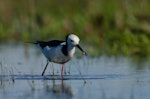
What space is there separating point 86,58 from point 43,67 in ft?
4.75

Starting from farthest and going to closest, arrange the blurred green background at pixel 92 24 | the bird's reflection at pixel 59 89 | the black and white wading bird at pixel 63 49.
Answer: the blurred green background at pixel 92 24, the black and white wading bird at pixel 63 49, the bird's reflection at pixel 59 89

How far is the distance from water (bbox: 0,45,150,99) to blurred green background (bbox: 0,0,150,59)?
40.6 inches

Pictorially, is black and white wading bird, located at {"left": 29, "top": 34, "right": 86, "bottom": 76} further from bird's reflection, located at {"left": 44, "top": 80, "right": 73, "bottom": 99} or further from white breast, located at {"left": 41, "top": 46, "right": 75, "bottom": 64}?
bird's reflection, located at {"left": 44, "top": 80, "right": 73, "bottom": 99}

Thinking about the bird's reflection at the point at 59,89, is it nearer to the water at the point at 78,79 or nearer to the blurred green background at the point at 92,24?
the water at the point at 78,79

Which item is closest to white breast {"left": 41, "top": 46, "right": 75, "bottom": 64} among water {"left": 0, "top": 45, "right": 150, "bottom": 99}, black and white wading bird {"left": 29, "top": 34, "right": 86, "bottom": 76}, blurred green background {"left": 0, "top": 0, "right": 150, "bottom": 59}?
black and white wading bird {"left": 29, "top": 34, "right": 86, "bottom": 76}

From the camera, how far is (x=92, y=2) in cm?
1964

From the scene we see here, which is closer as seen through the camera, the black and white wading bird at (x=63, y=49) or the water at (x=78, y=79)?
the water at (x=78, y=79)

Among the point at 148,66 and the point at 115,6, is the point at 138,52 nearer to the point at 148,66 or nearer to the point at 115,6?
the point at 148,66

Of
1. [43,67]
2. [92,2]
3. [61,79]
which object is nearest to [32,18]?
[92,2]

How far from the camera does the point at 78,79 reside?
1045 centimetres

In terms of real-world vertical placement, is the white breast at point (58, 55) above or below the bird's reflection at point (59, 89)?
above

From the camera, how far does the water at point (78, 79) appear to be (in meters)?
8.98

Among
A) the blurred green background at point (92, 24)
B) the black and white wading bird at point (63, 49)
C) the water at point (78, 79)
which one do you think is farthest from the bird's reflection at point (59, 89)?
the blurred green background at point (92, 24)

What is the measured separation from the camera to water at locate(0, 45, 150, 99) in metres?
8.98
